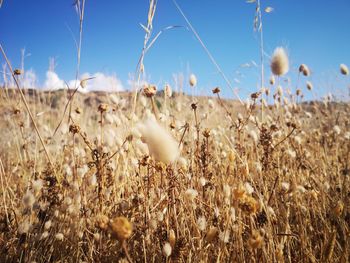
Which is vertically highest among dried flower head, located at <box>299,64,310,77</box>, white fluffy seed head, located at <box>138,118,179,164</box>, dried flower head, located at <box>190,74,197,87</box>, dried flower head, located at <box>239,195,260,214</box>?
dried flower head, located at <box>299,64,310,77</box>

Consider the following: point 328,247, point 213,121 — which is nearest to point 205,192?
point 328,247

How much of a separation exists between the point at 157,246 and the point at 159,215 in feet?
0.54

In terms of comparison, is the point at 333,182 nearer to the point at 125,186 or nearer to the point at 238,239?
the point at 238,239

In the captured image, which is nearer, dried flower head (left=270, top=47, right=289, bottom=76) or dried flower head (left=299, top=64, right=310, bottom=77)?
dried flower head (left=270, top=47, right=289, bottom=76)

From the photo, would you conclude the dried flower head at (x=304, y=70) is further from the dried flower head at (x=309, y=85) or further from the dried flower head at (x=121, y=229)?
the dried flower head at (x=121, y=229)

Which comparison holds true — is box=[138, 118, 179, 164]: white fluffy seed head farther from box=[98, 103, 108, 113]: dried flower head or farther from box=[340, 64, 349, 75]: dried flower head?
box=[340, 64, 349, 75]: dried flower head

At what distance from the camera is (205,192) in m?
1.55

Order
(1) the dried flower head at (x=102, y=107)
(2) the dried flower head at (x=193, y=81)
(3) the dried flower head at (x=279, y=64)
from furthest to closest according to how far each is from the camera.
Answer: (2) the dried flower head at (x=193, y=81) → (3) the dried flower head at (x=279, y=64) → (1) the dried flower head at (x=102, y=107)

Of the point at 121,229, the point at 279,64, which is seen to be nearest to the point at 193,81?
the point at 279,64

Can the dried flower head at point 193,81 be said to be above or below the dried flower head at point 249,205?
above

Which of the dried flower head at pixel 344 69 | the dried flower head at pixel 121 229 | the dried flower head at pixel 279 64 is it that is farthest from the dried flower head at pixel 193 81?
the dried flower head at pixel 344 69

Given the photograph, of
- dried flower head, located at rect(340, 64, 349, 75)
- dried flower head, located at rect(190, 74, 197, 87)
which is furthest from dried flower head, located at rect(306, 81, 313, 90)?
dried flower head, located at rect(190, 74, 197, 87)

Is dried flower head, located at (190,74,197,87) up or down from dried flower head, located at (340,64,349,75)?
down

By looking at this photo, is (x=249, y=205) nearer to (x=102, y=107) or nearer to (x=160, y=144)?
(x=160, y=144)
